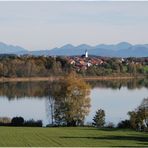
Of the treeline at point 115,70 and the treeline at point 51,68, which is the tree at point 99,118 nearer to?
the treeline at point 51,68

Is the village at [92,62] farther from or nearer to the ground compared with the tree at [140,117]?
farther from the ground

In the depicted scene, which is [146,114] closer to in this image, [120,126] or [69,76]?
[120,126]

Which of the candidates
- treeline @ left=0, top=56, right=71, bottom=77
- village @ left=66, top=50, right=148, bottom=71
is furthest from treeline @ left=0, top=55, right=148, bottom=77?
village @ left=66, top=50, right=148, bottom=71

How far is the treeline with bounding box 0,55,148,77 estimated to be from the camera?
72.3m

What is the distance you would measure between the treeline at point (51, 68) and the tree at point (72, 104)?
1645 inches

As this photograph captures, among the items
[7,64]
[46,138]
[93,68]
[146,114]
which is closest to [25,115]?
[146,114]

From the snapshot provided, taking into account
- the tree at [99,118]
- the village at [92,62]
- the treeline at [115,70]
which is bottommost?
the tree at [99,118]

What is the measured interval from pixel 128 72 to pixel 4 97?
44390 mm

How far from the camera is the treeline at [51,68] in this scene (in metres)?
72.3

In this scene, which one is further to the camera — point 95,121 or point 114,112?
point 114,112

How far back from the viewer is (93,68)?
8131cm

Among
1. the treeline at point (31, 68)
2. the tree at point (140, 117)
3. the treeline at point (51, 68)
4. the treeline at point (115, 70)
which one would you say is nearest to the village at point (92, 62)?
the treeline at point (115, 70)

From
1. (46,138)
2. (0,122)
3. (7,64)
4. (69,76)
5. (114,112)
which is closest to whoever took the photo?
(46,138)

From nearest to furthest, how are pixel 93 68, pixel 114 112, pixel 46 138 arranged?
pixel 46 138
pixel 114 112
pixel 93 68
